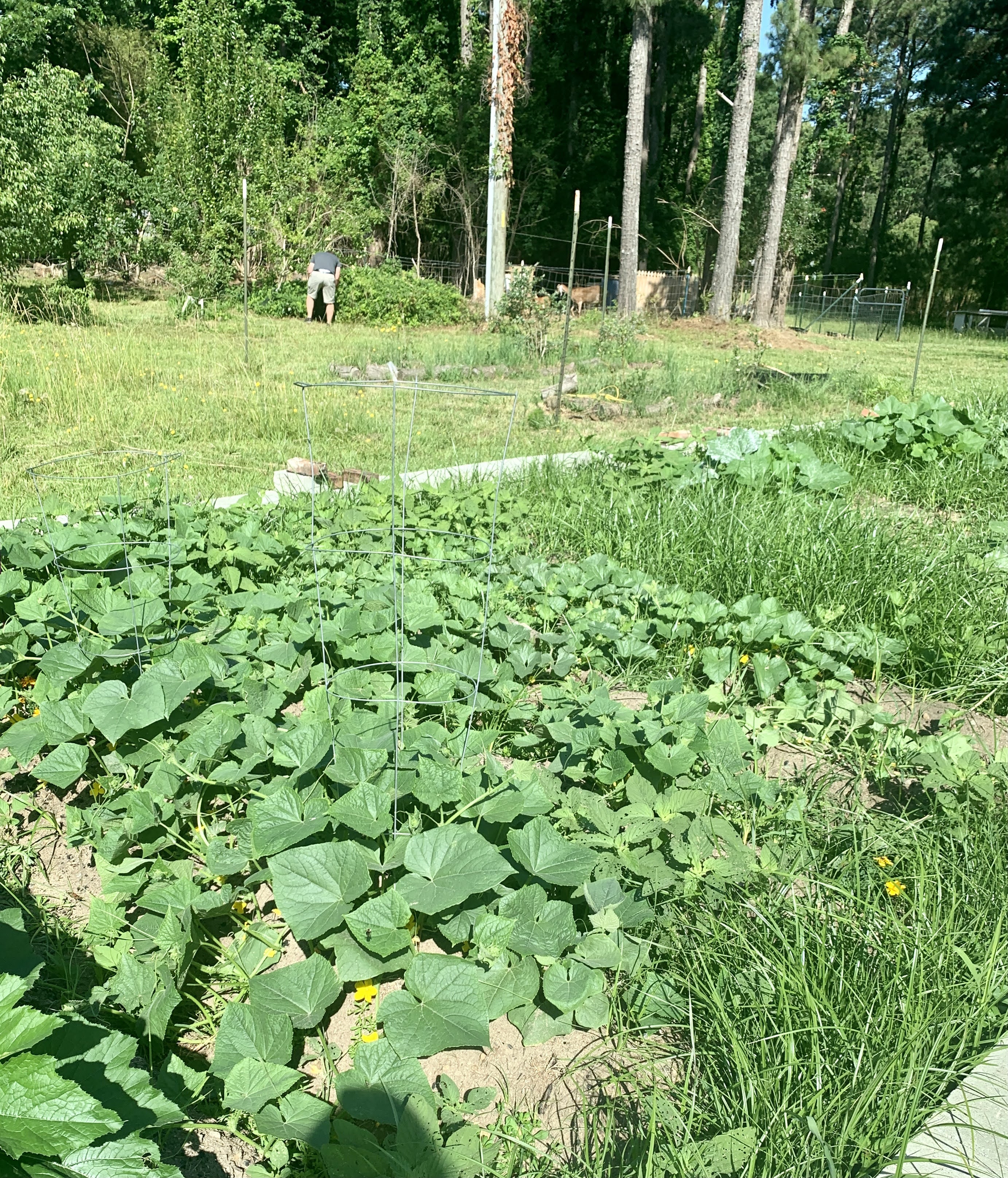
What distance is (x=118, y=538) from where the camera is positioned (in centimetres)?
321

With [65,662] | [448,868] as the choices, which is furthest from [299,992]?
[65,662]

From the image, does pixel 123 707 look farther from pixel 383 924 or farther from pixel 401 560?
pixel 401 560

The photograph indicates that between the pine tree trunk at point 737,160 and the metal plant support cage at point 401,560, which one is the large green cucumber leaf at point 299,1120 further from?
the pine tree trunk at point 737,160

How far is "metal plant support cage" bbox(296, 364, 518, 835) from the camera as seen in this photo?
2242 millimetres

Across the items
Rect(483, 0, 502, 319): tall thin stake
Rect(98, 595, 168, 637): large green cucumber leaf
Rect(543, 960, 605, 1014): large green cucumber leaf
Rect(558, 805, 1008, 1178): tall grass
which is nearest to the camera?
Rect(558, 805, 1008, 1178): tall grass

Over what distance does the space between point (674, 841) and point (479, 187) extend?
19.1 meters

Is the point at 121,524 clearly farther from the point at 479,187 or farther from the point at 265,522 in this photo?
the point at 479,187

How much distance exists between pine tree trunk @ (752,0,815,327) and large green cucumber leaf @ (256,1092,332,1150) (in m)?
17.2

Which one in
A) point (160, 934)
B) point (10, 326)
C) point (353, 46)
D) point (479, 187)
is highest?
point (353, 46)

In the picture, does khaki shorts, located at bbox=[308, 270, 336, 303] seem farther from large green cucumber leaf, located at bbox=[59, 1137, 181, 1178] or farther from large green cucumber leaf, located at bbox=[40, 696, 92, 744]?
large green cucumber leaf, located at bbox=[59, 1137, 181, 1178]

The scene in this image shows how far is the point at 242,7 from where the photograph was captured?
2002 centimetres

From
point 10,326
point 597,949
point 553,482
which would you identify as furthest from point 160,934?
point 10,326

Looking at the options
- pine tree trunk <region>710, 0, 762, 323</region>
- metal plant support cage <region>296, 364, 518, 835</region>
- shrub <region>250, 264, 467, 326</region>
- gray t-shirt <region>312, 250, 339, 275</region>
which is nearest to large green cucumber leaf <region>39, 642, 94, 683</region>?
metal plant support cage <region>296, 364, 518, 835</region>

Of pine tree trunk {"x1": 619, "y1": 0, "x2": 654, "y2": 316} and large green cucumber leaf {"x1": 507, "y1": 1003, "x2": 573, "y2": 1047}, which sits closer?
large green cucumber leaf {"x1": 507, "y1": 1003, "x2": 573, "y2": 1047}
